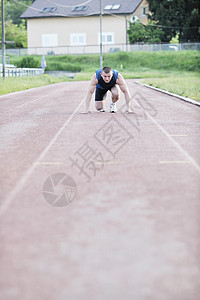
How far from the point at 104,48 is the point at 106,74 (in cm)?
5006

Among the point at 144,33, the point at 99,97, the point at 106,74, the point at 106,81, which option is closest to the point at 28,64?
the point at 144,33

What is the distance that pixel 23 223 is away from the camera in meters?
4.25

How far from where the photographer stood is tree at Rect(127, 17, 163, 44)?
5707 cm

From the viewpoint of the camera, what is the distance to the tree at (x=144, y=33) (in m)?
57.1

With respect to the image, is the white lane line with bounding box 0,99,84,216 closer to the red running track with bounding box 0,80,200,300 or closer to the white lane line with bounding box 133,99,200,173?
the red running track with bounding box 0,80,200,300

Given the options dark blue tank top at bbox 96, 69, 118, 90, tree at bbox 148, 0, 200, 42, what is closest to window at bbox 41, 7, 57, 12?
tree at bbox 148, 0, 200, 42

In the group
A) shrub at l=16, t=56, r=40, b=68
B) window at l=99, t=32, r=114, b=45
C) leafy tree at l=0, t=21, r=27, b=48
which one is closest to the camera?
shrub at l=16, t=56, r=40, b=68

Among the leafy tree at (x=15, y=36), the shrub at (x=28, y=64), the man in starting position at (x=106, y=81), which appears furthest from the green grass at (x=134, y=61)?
the man in starting position at (x=106, y=81)

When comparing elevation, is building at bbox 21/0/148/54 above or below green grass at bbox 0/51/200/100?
above

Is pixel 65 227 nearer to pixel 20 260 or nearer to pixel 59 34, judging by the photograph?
pixel 20 260

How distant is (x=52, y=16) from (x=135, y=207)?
205 feet

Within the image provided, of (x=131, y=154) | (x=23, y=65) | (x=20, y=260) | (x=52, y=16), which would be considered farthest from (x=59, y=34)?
(x=20, y=260)

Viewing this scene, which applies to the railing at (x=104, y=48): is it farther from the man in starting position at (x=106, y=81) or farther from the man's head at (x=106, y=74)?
the man's head at (x=106, y=74)

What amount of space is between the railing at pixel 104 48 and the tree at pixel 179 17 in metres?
1.45
